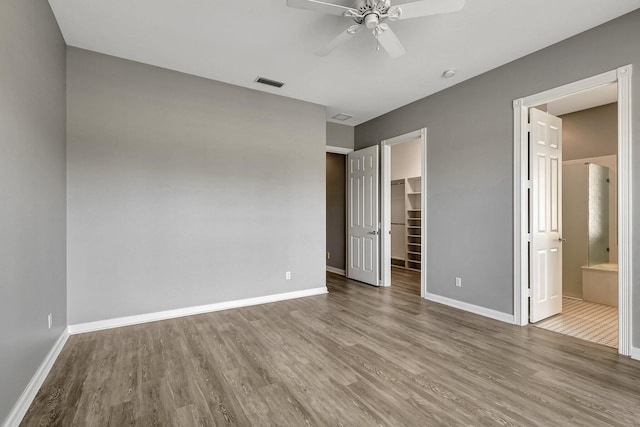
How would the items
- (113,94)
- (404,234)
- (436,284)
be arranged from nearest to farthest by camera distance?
(113,94) → (436,284) → (404,234)

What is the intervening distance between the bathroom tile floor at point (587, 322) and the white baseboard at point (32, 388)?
14.5 ft

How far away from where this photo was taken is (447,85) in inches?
156

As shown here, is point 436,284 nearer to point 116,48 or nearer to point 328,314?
point 328,314

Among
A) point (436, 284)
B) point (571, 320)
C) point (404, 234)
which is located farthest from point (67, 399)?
point (404, 234)

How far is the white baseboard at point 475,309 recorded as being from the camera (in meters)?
3.42

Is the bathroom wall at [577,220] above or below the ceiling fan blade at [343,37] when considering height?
below

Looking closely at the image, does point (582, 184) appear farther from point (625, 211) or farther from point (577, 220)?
point (625, 211)

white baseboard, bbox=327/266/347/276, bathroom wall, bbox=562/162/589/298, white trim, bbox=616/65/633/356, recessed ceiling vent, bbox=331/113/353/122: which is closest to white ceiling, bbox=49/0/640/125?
white trim, bbox=616/65/633/356

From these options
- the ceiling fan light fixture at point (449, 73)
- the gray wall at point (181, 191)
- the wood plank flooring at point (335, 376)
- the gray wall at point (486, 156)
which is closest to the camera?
the wood plank flooring at point (335, 376)

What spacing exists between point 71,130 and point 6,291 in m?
2.05

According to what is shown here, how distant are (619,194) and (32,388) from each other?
4.71m

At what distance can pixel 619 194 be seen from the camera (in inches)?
103

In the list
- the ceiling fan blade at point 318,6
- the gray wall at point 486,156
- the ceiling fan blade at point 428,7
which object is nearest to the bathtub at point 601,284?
the gray wall at point 486,156

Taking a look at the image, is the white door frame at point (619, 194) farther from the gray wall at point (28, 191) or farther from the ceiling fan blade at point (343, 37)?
the gray wall at point (28, 191)
